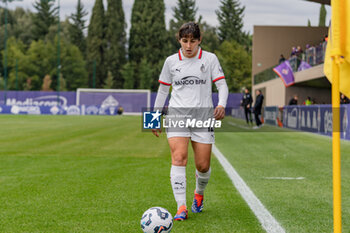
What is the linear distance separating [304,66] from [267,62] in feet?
62.6

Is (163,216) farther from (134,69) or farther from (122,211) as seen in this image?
(134,69)

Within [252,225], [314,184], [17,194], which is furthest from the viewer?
[314,184]

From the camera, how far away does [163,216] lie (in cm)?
450

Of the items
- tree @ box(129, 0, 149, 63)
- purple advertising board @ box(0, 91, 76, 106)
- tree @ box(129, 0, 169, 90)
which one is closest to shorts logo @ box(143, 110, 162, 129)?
purple advertising board @ box(0, 91, 76, 106)

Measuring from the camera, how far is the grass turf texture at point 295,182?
5336 mm

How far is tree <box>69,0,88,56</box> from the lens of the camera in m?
92.6

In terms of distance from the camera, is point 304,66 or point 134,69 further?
point 134,69

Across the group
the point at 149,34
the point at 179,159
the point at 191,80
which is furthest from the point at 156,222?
the point at 149,34

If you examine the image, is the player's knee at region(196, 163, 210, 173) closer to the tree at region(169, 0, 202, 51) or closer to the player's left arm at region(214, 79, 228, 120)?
the player's left arm at region(214, 79, 228, 120)

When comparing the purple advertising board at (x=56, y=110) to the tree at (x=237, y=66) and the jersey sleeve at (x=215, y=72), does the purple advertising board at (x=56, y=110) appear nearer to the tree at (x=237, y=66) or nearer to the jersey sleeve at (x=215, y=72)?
the tree at (x=237, y=66)

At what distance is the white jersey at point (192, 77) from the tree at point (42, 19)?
9013cm

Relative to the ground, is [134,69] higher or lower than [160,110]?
→ higher

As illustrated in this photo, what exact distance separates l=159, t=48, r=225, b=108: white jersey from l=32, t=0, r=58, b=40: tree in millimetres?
90135

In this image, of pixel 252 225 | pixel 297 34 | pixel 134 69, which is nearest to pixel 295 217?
pixel 252 225
